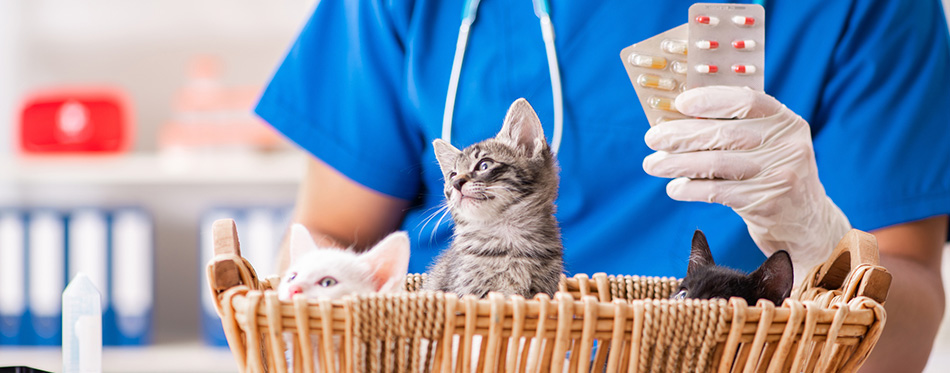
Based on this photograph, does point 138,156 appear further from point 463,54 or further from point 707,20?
point 707,20

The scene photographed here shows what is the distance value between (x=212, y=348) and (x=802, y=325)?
152 centimetres

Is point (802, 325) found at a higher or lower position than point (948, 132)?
lower

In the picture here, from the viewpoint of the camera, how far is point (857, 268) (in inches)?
18.8

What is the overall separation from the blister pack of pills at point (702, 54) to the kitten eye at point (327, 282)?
277mm

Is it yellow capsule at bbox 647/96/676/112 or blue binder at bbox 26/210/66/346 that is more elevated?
yellow capsule at bbox 647/96/676/112

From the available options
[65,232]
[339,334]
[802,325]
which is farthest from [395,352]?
Result: [65,232]

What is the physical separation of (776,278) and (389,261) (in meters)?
0.29

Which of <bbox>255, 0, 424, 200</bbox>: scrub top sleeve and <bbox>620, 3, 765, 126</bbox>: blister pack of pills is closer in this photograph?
<bbox>620, 3, 765, 126</bbox>: blister pack of pills

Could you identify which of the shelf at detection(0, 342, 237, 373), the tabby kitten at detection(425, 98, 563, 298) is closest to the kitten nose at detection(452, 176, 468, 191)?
the tabby kitten at detection(425, 98, 563, 298)

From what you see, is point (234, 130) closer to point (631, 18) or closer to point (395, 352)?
point (631, 18)

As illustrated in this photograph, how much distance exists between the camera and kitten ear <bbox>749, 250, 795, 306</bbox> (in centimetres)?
53

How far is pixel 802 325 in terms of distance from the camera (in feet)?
1.49

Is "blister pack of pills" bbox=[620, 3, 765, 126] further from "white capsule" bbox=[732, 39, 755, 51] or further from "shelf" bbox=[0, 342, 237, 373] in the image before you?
"shelf" bbox=[0, 342, 237, 373]

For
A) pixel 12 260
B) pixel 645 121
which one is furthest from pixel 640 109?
pixel 12 260
